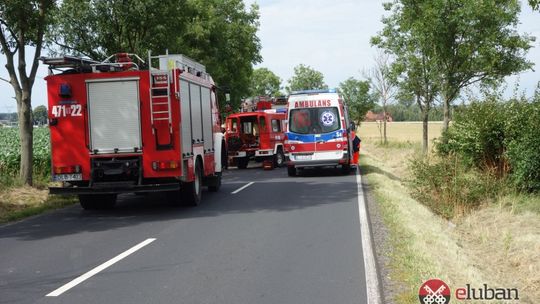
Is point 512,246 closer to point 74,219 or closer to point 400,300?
point 400,300

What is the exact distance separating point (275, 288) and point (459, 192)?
899cm

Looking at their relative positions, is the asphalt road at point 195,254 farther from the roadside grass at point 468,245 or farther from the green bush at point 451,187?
the green bush at point 451,187

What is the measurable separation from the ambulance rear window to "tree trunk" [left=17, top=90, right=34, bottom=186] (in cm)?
866

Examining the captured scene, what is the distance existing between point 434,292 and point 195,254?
3361mm

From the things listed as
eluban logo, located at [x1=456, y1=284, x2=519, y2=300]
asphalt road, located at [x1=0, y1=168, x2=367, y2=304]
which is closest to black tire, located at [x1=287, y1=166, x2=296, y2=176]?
asphalt road, located at [x1=0, y1=168, x2=367, y2=304]

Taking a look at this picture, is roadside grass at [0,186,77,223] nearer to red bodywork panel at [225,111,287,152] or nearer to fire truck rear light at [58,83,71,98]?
fire truck rear light at [58,83,71,98]

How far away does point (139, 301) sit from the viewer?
5.59 m

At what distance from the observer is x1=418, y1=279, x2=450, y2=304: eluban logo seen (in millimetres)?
5289

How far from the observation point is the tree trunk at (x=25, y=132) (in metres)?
14.9

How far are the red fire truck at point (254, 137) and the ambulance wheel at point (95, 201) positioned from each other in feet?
43.0

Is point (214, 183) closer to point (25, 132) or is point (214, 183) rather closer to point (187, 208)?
point (187, 208)

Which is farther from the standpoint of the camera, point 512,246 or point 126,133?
point 126,133

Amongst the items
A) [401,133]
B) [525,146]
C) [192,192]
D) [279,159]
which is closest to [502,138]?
[525,146]

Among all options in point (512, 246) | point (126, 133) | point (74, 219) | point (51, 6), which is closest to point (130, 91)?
point (126, 133)
